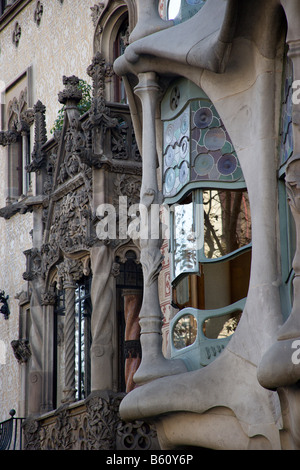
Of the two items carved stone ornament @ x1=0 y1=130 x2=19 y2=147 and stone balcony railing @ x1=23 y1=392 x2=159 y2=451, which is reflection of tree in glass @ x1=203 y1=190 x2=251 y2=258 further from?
carved stone ornament @ x1=0 y1=130 x2=19 y2=147

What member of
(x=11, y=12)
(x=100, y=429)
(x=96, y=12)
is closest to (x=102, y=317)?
(x=100, y=429)

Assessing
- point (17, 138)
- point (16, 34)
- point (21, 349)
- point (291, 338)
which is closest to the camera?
point (291, 338)

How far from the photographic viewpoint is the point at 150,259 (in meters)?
12.8

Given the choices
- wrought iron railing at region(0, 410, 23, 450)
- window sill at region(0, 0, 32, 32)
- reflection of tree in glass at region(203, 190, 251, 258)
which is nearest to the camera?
reflection of tree in glass at region(203, 190, 251, 258)

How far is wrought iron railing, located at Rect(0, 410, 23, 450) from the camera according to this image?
18.5 meters

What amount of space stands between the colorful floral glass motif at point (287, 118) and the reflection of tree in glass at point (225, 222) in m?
1.41

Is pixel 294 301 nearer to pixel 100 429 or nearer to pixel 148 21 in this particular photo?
pixel 148 21

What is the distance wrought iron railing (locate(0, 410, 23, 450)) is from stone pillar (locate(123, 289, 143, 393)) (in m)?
3.45

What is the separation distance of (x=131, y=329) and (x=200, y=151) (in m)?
4.14

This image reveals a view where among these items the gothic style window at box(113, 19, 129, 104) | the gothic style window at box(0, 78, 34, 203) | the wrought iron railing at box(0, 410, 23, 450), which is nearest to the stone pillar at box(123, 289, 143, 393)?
the wrought iron railing at box(0, 410, 23, 450)

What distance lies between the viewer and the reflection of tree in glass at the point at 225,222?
41.1 ft

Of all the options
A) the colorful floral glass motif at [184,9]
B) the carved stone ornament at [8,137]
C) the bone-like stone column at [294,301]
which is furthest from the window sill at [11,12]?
the bone-like stone column at [294,301]

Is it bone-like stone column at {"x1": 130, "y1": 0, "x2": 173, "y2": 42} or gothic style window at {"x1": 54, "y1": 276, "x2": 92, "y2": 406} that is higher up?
bone-like stone column at {"x1": 130, "y1": 0, "x2": 173, "y2": 42}

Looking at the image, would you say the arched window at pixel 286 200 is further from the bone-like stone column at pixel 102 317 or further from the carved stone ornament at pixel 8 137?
the carved stone ornament at pixel 8 137
